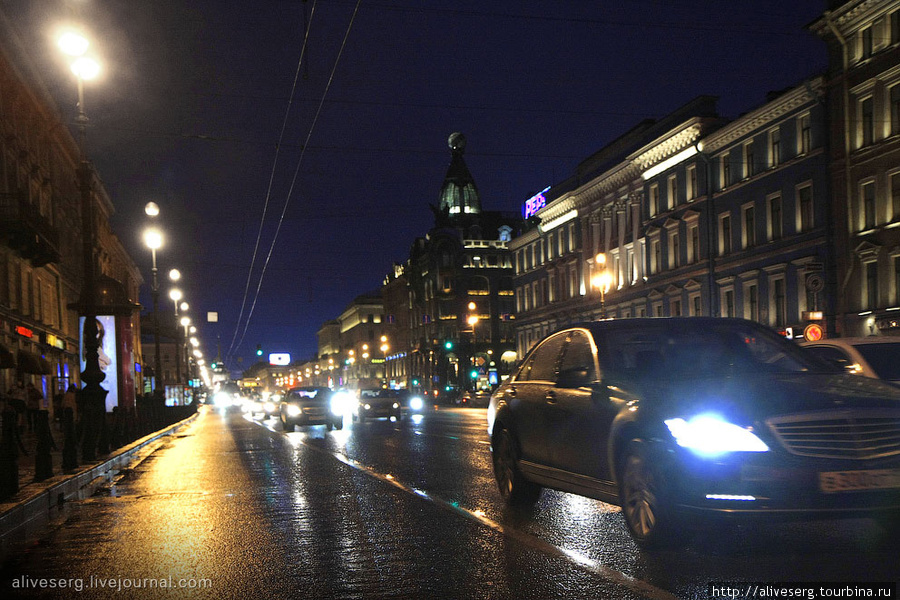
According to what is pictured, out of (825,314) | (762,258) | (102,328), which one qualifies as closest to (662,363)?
(102,328)

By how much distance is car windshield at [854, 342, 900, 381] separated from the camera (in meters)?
11.3

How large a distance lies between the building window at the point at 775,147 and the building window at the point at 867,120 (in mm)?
5310

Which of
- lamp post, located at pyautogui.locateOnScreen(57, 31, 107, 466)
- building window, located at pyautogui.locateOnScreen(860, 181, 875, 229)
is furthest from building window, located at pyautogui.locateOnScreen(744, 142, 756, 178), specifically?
lamp post, located at pyautogui.locateOnScreen(57, 31, 107, 466)

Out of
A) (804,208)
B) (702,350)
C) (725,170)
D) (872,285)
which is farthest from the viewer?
(725,170)

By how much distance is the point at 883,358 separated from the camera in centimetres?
1153

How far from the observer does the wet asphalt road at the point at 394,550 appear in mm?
6000

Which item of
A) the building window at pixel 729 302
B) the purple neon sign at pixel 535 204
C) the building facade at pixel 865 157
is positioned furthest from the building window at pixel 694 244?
the purple neon sign at pixel 535 204

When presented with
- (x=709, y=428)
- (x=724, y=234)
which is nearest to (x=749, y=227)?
(x=724, y=234)

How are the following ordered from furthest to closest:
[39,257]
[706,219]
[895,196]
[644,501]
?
[706,219], [39,257], [895,196], [644,501]

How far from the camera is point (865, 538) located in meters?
6.99

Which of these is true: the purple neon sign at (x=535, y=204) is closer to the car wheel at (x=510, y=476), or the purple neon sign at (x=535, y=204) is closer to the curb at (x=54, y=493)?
the curb at (x=54, y=493)

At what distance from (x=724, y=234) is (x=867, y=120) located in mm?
11198

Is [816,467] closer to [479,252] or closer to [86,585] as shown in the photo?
[86,585]

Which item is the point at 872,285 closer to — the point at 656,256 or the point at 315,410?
the point at 656,256
